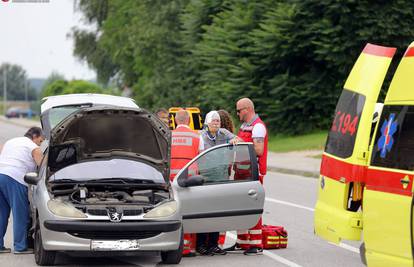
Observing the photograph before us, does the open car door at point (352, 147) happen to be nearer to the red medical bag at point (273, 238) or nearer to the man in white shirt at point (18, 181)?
the red medical bag at point (273, 238)

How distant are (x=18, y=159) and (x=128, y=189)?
5.40ft

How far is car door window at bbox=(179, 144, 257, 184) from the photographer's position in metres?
12.8

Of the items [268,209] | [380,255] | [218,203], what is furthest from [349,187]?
[268,209]

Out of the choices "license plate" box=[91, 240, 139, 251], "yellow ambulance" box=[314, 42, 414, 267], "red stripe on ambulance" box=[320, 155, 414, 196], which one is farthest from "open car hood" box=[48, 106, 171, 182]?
"yellow ambulance" box=[314, 42, 414, 267]

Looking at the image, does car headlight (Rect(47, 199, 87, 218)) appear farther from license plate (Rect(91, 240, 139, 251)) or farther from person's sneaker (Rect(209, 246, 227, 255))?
person's sneaker (Rect(209, 246, 227, 255))

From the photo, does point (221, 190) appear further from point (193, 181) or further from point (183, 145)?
point (183, 145)

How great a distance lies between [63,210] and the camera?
38.1ft

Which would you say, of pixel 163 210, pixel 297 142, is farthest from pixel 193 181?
pixel 297 142

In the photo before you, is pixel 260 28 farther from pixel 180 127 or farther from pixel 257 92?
pixel 180 127

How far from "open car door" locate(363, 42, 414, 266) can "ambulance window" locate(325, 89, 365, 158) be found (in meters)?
0.60

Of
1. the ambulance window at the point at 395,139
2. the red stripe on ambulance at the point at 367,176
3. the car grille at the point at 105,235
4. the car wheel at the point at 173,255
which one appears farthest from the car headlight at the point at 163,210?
the ambulance window at the point at 395,139

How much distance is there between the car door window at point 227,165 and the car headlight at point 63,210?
1727 mm

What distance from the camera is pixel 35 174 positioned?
12422mm

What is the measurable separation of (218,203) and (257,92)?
1295 inches
